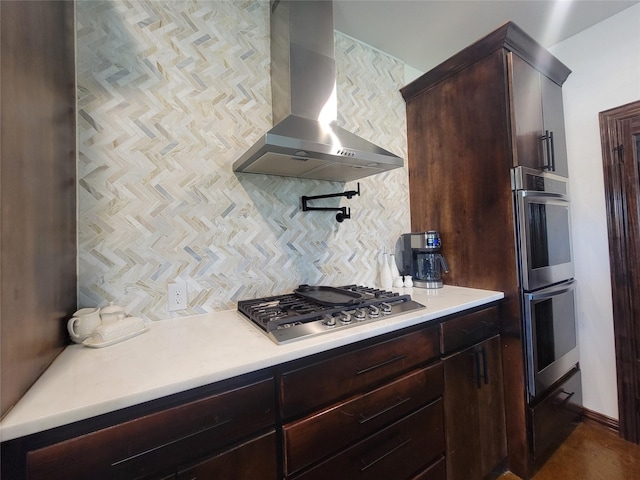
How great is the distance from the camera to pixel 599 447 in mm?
1686

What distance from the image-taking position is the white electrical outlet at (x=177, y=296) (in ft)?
4.13

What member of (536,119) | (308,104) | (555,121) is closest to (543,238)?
(536,119)

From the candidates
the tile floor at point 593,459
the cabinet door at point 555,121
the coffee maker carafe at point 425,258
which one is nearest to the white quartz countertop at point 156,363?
the coffee maker carafe at point 425,258

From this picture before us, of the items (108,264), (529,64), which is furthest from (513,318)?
(108,264)

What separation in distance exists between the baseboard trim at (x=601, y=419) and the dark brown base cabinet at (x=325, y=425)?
969 mm

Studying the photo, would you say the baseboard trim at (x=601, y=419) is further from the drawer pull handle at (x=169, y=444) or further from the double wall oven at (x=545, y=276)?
the drawer pull handle at (x=169, y=444)

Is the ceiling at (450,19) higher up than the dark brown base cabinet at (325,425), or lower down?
higher up

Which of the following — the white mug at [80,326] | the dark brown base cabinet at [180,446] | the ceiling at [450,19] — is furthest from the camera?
the ceiling at [450,19]

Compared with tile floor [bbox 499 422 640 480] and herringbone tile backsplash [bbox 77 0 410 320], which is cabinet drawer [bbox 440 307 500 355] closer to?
herringbone tile backsplash [bbox 77 0 410 320]

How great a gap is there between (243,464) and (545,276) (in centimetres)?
180

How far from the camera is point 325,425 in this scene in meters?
0.89

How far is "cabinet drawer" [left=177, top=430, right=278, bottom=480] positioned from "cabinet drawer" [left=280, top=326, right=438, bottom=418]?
3.9 inches

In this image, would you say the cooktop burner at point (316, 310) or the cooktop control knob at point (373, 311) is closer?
the cooktop burner at point (316, 310)

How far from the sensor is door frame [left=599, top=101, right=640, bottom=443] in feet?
5.60
